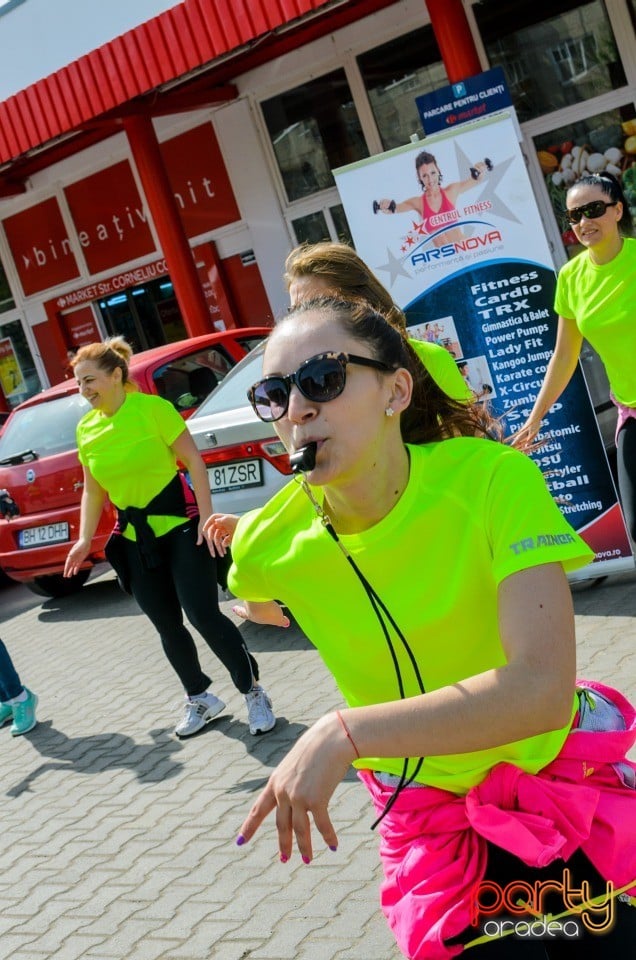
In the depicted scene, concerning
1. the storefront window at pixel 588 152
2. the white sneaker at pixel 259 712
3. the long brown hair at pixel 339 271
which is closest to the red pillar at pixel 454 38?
the storefront window at pixel 588 152

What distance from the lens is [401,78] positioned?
1267 cm

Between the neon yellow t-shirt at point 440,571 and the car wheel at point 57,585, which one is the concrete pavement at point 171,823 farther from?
the car wheel at point 57,585

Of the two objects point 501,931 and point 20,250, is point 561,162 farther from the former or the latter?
point 501,931

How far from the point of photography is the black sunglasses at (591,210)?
16.7 ft

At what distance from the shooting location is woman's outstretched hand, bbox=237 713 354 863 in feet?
5.61

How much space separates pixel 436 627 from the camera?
198cm

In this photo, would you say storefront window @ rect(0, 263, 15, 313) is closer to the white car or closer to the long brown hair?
the white car

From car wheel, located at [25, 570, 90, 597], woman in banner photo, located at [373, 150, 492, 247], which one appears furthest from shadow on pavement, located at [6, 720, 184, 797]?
car wheel, located at [25, 570, 90, 597]

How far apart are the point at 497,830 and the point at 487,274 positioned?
488 cm

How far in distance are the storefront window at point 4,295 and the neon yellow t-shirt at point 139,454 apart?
12.6 m

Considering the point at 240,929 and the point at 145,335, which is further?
the point at 145,335

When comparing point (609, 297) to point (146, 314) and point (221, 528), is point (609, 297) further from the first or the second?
point (146, 314)

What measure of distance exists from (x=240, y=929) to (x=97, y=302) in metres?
13.5

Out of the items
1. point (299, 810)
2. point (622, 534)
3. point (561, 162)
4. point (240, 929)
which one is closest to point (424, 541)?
point (299, 810)
